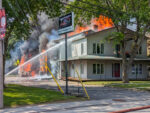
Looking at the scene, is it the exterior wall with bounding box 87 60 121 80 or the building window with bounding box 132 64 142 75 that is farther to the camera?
the building window with bounding box 132 64 142 75

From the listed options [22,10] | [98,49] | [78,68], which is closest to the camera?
A: [22,10]

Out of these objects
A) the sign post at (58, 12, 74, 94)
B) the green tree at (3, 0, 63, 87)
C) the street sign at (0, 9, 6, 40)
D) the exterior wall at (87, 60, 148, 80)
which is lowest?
the exterior wall at (87, 60, 148, 80)

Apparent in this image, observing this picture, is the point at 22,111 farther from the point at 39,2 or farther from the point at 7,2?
the point at 39,2

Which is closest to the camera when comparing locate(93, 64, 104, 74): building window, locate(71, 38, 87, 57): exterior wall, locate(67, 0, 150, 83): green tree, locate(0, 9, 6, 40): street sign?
locate(0, 9, 6, 40): street sign

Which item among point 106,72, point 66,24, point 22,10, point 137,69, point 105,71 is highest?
point 22,10

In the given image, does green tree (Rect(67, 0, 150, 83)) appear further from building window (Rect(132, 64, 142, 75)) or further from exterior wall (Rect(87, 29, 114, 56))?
building window (Rect(132, 64, 142, 75))

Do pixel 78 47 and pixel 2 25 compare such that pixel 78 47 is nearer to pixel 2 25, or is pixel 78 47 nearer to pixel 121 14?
pixel 121 14

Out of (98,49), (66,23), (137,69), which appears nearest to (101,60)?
(98,49)

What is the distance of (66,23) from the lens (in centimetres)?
1611

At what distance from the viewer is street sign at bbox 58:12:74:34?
51.0 ft

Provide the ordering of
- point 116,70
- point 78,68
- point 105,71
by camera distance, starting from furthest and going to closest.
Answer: point 116,70
point 78,68
point 105,71

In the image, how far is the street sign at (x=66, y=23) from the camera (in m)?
15.5

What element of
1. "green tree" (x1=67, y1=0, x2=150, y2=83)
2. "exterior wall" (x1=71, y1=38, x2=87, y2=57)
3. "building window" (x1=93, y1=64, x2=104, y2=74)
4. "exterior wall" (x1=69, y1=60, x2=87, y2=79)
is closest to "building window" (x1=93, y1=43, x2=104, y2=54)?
"exterior wall" (x1=71, y1=38, x2=87, y2=57)

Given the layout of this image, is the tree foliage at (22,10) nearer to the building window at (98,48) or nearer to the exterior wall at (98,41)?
the exterior wall at (98,41)
